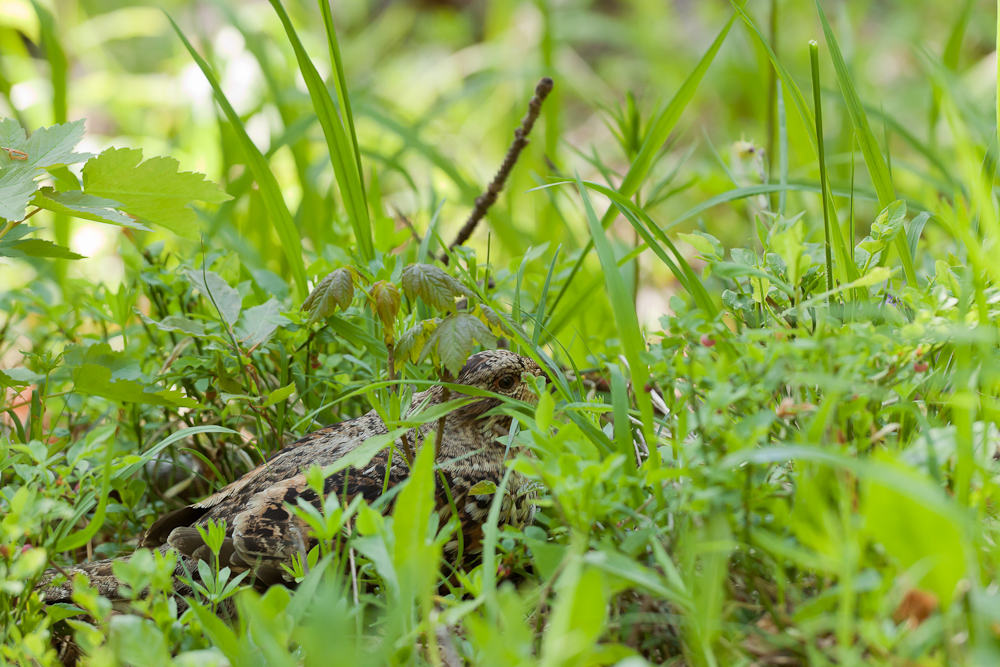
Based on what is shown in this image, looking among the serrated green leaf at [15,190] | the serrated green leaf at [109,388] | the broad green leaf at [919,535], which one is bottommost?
the broad green leaf at [919,535]

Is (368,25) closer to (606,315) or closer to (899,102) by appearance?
(899,102)

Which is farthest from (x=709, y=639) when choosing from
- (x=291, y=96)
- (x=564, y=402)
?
(x=291, y=96)

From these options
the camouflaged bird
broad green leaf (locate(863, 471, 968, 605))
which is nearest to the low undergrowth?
broad green leaf (locate(863, 471, 968, 605))

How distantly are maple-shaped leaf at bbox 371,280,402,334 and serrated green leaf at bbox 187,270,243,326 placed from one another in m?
0.54

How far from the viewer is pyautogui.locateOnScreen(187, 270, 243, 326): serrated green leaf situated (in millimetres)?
1809

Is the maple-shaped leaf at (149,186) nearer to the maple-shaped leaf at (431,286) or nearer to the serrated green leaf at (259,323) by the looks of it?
the serrated green leaf at (259,323)

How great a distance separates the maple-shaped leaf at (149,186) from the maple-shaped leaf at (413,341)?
59 centimetres

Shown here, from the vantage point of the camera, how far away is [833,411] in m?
1.12

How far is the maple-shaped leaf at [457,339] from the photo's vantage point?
133 centimetres

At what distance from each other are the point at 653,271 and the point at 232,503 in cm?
285

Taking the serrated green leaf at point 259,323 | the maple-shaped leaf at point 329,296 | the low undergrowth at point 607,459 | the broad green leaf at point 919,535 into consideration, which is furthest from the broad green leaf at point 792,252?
the serrated green leaf at point 259,323

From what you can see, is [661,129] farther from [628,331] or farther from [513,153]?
[628,331]

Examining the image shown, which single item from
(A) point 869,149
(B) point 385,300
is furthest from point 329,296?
(A) point 869,149

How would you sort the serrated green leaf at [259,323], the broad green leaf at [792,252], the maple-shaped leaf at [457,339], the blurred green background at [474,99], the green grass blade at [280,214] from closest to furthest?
the broad green leaf at [792,252] < the maple-shaped leaf at [457,339] < the serrated green leaf at [259,323] < the green grass blade at [280,214] < the blurred green background at [474,99]
